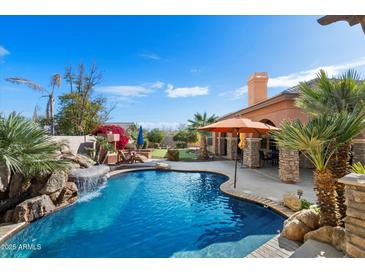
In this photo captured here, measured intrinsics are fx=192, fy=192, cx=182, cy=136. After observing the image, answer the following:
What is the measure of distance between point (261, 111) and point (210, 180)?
6.61 metres

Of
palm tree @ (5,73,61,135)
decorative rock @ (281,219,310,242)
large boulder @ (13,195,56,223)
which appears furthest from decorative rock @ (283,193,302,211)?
palm tree @ (5,73,61,135)

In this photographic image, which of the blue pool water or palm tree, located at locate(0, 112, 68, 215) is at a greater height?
palm tree, located at locate(0, 112, 68, 215)

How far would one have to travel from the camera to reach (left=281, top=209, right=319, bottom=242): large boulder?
14.4ft

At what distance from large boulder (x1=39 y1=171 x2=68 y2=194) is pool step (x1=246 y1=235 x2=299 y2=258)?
6.72 meters

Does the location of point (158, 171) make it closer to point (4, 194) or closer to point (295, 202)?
point (4, 194)

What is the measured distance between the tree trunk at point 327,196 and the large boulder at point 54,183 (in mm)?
8021

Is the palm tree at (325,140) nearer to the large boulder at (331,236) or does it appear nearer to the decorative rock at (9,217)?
the large boulder at (331,236)

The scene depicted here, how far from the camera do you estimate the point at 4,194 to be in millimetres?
6605

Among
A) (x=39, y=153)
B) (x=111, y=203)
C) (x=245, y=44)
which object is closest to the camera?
(x=39, y=153)

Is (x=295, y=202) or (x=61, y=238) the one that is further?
(x=295, y=202)

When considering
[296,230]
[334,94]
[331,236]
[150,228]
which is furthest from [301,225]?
[334,94]

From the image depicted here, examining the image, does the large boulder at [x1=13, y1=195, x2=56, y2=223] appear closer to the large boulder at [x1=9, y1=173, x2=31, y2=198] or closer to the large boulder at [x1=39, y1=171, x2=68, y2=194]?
the large boulder at [x1=39, y1=171, x2=68, y2=194]

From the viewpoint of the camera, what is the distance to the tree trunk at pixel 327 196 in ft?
13.1
